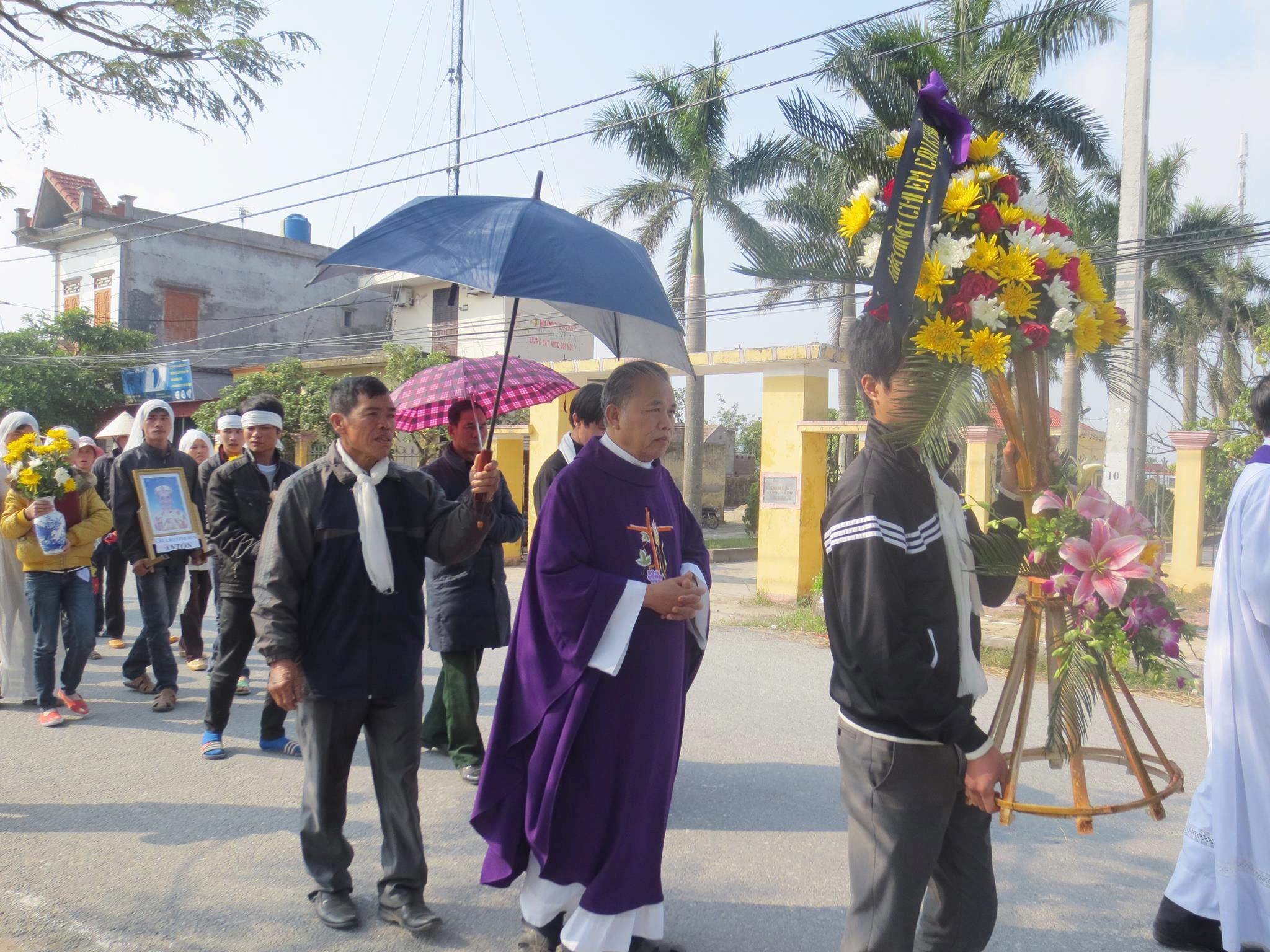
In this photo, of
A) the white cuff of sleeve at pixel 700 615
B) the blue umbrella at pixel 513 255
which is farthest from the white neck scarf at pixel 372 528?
the white cuff of sleeve at pixel 700 615

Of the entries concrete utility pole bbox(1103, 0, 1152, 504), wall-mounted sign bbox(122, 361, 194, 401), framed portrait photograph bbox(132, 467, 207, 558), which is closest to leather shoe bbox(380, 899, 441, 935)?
framed portrait photograph bbox(132, 467, 207, 558)

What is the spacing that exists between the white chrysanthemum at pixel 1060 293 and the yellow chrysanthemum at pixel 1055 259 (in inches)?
1.3

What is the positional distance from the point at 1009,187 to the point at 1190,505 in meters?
12.1

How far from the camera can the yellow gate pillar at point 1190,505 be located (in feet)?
41.9

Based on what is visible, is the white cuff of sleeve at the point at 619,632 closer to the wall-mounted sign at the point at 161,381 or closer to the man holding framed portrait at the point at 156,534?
the man holding framed portrait at the point at 156,534

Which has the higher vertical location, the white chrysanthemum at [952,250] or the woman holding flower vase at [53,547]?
the white chrysanthemum at [952,250]

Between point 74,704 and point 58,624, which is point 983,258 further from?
point 74,704

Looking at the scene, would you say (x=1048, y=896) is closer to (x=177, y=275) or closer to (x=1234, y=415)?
(x=1234, y=415)

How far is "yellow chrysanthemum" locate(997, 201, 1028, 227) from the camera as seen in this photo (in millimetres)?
2475

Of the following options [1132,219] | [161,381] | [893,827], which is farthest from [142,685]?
[161,381]

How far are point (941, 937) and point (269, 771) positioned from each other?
375 cm

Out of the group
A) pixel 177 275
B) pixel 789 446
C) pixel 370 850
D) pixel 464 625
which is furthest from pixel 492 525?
pixel 177 275

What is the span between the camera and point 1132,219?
9914mm

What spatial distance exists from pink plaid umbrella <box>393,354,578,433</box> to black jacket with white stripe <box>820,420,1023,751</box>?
3336 mm
